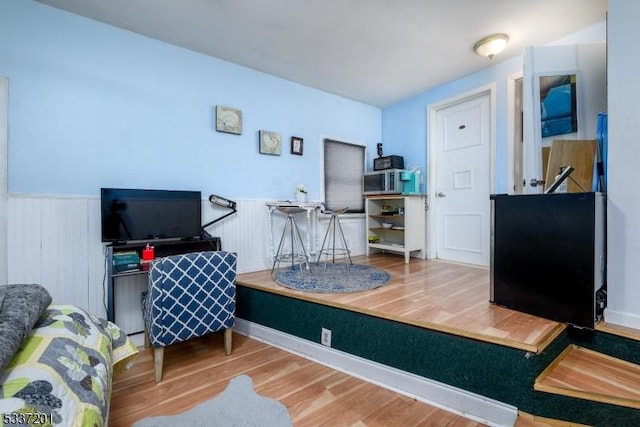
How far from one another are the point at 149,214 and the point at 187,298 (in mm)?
890

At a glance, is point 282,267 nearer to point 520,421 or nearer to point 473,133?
point 520,421

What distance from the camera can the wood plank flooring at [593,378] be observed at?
129 cm

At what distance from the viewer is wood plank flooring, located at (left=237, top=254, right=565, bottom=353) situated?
154cm

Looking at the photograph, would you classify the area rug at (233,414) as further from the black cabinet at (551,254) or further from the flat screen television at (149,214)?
the black cabinet at (551,254)

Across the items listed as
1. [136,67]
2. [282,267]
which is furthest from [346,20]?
[282,267]

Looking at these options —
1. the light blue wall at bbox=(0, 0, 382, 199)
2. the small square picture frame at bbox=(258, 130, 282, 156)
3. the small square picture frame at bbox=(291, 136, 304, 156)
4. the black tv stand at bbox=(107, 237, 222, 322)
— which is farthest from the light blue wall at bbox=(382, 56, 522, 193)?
the black tv stand at bbox=(107, 237, 222, 322)

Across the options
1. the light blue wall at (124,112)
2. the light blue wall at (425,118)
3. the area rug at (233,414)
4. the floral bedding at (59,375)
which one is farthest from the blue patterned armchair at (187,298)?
the light blue wall at (425,118)

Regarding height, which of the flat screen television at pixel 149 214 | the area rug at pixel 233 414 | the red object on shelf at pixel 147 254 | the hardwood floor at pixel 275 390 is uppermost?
the flat screen television at pixel 149 214

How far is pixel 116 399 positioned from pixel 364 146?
3.91 meters

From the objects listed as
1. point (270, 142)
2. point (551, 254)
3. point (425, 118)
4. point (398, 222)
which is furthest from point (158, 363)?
point (425, 118)

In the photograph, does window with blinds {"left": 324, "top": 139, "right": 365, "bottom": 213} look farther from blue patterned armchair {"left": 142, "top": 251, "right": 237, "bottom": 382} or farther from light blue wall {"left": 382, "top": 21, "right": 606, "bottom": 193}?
blue patterned armchair {"left": 142, "top": 251, "right": 237, "bottom": 382}

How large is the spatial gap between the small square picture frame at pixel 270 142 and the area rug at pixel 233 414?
2.41 metres

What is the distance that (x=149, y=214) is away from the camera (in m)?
2.40

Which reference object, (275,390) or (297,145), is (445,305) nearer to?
(275,390)
